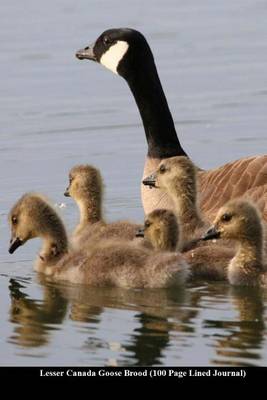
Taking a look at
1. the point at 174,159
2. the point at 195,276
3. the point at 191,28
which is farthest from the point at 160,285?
the point at 191,28

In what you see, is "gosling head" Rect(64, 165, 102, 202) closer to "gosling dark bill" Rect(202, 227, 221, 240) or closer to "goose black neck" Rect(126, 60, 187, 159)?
"goose black neck" Rect(126, 60, 187, 159)

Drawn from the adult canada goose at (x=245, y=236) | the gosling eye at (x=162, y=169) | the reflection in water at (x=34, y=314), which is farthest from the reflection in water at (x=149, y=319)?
the gosling eye at (x=162, y=169)

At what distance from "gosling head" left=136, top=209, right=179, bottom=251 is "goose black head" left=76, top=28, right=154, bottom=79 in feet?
9.41

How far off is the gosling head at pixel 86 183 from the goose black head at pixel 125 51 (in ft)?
5.60

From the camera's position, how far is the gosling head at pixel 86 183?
42.3 feet

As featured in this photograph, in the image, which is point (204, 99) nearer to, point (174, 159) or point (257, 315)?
point (174, 159)

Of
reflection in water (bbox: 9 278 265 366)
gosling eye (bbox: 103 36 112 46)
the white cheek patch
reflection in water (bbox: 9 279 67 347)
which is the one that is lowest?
reflection in water (bbox: 9 279 67 347)

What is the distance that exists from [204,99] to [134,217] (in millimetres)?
3821

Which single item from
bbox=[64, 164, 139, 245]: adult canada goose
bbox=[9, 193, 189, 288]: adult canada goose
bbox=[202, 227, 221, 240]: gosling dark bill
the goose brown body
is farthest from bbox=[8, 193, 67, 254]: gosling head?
the goose brown body

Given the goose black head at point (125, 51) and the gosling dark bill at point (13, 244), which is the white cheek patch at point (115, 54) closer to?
the goose black head at point (125, 51)

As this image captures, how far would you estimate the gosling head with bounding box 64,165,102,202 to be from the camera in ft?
42.3

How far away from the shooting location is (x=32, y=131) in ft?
55.3

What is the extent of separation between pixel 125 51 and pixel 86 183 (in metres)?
1.89

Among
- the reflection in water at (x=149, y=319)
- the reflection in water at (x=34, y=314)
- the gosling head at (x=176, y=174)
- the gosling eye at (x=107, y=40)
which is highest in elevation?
the gosling eye at (x=107, y=40)
